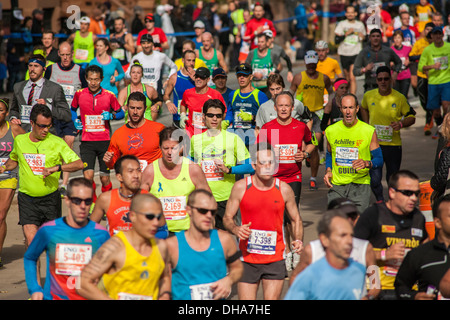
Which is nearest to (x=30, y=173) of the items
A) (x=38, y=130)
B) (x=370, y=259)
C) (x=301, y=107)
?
(x=38, y=130)

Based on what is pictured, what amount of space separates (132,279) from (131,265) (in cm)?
10

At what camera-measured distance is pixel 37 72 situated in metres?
12.5

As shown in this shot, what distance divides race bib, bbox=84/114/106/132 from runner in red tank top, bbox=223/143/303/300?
4.73 meters

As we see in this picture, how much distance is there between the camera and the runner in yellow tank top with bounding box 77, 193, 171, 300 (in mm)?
6449

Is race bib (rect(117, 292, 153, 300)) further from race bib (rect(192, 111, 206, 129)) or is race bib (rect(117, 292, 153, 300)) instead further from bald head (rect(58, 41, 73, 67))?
bald head (rect(58, 41, 73, 67))

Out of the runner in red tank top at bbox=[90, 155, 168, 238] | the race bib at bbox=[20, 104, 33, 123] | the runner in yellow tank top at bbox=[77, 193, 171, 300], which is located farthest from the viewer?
the race bib at bbox=[20, 104, 33, 123]

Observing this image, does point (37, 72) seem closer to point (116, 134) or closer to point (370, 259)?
point (116, 134)

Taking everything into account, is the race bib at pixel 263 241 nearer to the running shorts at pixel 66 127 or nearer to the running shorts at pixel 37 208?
the running shorts at pixel 37 208

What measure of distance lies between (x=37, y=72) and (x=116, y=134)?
9.33 ft

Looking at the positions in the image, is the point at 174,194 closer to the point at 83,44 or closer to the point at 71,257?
the point at 71,257

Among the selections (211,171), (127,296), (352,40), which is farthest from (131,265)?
(352,40)

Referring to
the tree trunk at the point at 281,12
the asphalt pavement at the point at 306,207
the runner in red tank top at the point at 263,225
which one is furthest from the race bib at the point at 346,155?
the tree trunk at the point at 281,12

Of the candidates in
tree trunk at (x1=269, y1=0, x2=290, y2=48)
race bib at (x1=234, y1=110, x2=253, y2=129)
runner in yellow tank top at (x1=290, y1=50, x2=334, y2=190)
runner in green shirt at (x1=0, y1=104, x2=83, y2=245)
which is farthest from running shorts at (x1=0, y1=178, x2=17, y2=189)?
tree trunk at (x1=269, y1=0, x2=290, y2=48)

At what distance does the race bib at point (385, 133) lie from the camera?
12141mm
